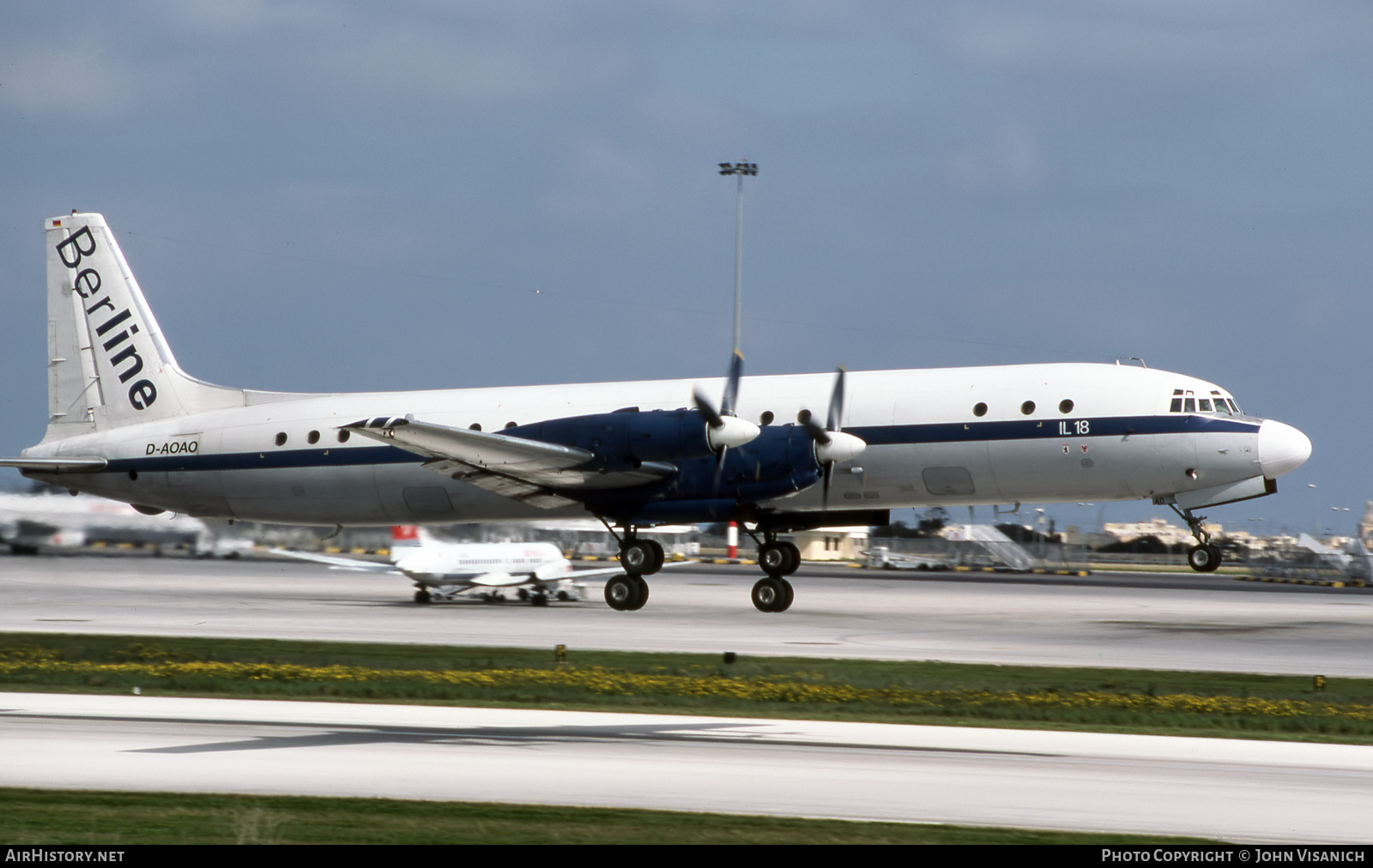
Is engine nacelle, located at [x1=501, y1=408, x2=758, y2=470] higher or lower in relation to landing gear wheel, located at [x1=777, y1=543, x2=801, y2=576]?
higher

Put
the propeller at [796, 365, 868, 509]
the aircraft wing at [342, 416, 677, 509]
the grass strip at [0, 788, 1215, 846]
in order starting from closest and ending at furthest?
the grass strip at [0, 788, 1215, 846]
the aircraft wing at [342, 416, 677, 509]
the propeller at [796, 365, 868, 509]

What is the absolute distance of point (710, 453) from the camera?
30500mm

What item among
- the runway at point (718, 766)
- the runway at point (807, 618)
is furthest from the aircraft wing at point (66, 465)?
the runway at point (807, 618)

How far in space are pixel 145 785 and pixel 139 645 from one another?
29673 millimetres

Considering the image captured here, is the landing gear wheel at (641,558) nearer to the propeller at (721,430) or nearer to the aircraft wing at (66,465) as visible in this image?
the propeller at (721,430)

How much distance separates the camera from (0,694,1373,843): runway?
Result: 945 inches

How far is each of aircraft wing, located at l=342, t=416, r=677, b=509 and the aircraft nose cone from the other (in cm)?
1376

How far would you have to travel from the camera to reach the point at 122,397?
1779 inches

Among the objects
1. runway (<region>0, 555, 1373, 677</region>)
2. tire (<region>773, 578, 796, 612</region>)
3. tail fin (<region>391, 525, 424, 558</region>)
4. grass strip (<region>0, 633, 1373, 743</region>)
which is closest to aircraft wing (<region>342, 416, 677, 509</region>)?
tire (<region>773, 578, 796, 612</region>)

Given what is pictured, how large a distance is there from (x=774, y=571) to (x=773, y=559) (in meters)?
0.30

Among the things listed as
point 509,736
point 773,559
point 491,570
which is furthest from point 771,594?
point 491,570

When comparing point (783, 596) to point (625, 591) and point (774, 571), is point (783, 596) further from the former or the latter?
Answer: point (625, 591)

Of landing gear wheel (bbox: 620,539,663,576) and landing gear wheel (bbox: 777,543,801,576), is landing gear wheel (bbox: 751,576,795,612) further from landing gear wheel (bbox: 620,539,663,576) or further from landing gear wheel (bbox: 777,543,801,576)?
landing gear wheel (bbox: 620,539,663,576)

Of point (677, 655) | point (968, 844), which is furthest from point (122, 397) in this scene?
point (968, 844)
